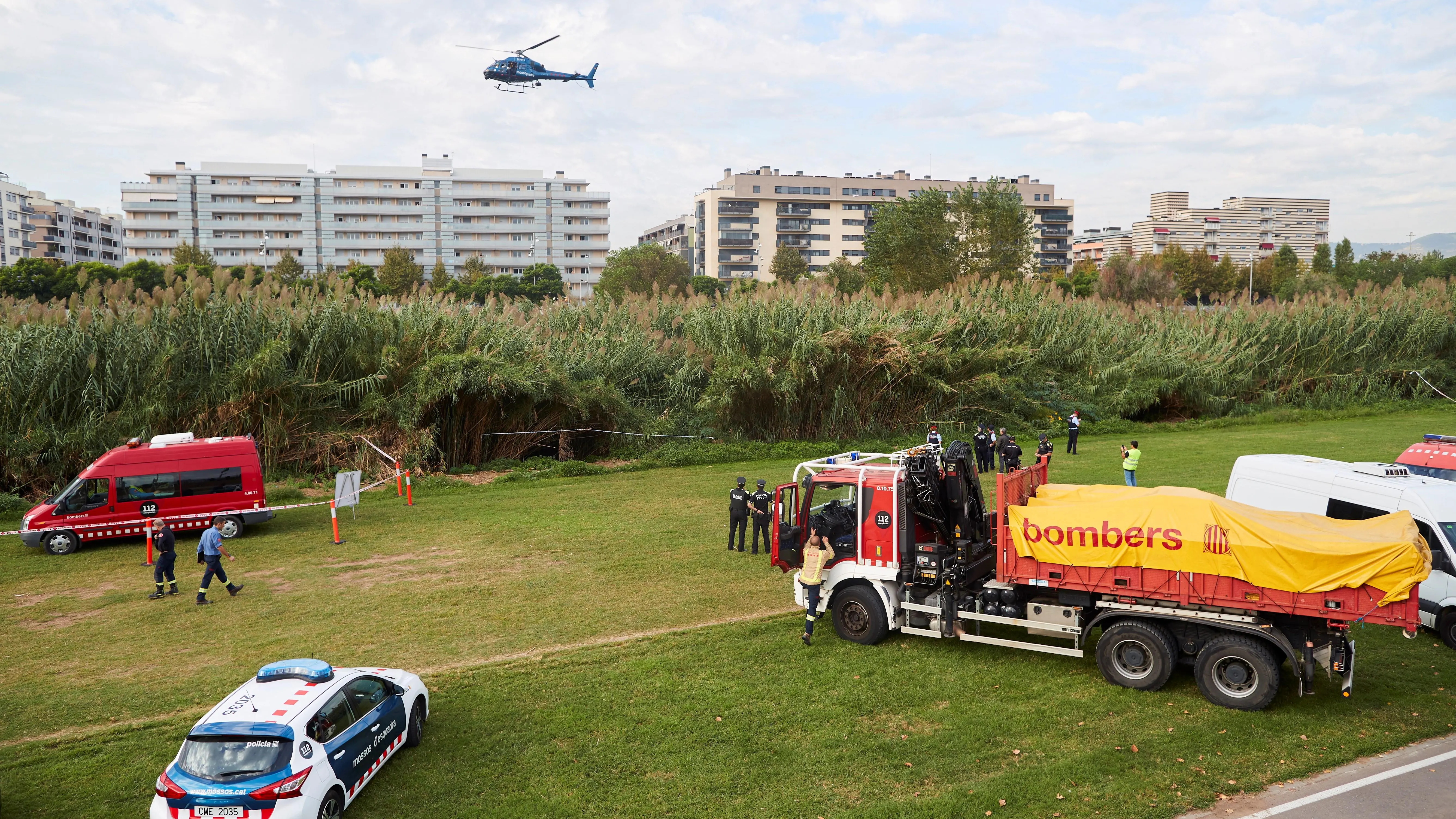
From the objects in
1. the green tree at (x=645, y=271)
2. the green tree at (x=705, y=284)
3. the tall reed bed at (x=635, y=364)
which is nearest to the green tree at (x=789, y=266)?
the green tree at (x=705, y=284)

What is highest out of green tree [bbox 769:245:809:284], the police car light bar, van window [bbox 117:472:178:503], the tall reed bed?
green tree [bbox 769:245:809:284]

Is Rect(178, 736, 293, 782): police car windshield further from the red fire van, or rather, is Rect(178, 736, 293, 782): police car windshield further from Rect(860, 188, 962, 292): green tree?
Rect(860, 188, 962, 292): green tree

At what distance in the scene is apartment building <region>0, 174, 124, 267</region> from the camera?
109 metres

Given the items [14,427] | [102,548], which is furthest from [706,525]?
[14,427]

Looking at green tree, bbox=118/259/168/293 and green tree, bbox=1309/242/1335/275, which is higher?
green tree, bbox=1309/242/1335/275

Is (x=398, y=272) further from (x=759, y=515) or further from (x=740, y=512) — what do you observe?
(x=759, y=515)

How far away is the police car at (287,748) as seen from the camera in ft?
22.5

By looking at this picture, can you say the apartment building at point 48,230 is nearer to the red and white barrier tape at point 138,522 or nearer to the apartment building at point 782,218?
the apartment building at point 782,218

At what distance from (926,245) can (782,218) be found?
65.4m

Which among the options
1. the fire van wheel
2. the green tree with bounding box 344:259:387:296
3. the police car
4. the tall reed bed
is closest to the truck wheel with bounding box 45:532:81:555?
the fire van wheel

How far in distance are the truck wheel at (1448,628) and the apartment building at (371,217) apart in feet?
343

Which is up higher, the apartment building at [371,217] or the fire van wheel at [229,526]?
the apartment building at [371,217]

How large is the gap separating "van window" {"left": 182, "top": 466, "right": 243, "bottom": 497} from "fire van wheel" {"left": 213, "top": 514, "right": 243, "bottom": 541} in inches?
19.1

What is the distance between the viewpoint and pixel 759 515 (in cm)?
1595
